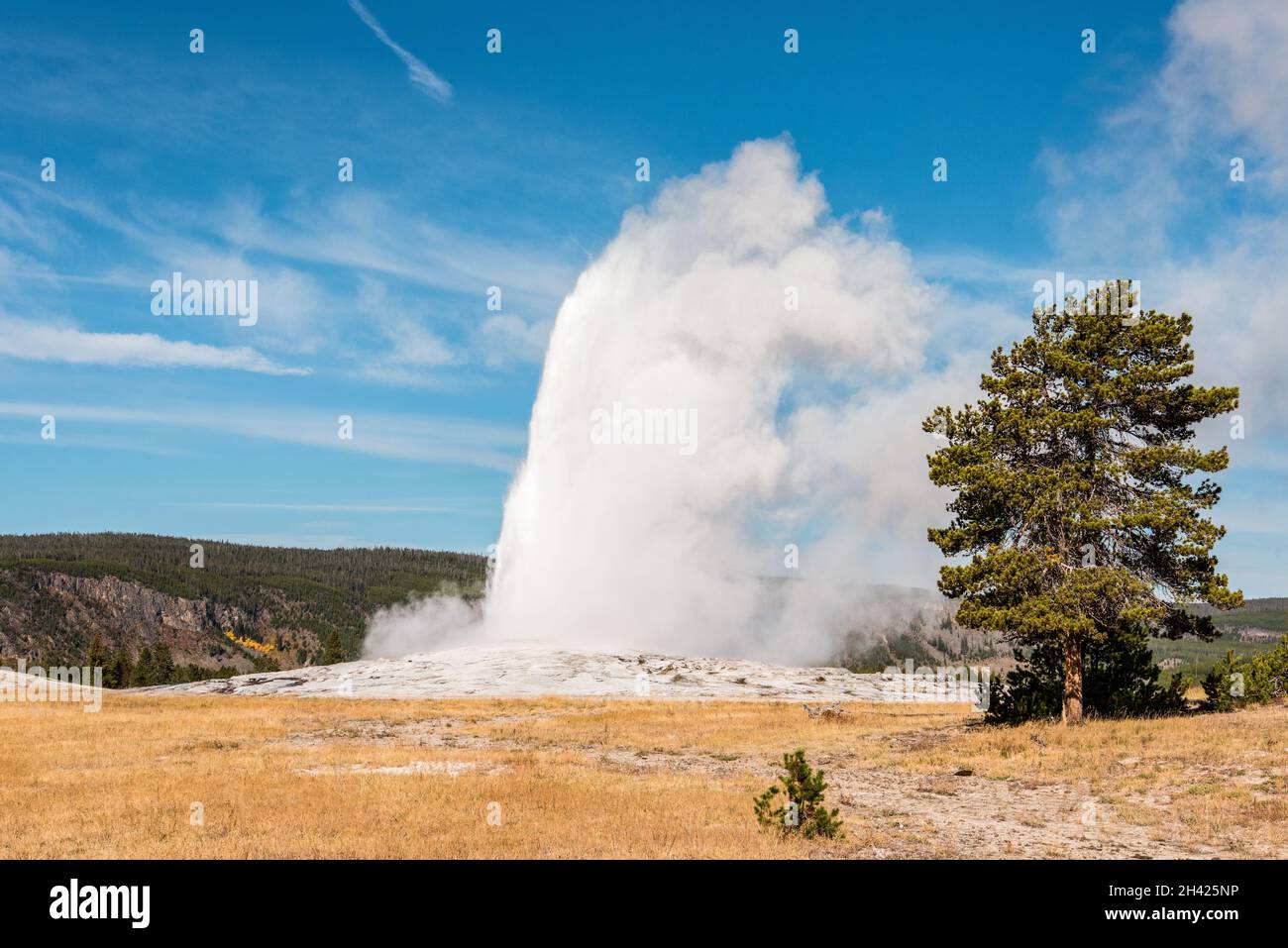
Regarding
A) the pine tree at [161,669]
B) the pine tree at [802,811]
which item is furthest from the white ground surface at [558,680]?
the pine tree at [161,669]

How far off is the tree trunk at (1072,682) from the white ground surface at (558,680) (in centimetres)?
3126

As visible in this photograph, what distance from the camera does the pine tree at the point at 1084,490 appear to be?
27.9 meters

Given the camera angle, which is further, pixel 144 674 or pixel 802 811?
pixel 144 674

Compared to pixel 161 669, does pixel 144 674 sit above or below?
above

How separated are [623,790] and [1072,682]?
56.2ft

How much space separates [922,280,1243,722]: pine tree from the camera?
2792 cm

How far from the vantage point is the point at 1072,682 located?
97.6 feet

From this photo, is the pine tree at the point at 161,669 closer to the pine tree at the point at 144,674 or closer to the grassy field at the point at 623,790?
the pine tree at the point at 144,674

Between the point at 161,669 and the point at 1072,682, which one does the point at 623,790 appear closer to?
the point at 1072,682

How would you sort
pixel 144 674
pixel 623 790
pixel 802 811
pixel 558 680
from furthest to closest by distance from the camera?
pixel 144 674 → pixel 558 680 → pixel 623 790 → pixel 802 811

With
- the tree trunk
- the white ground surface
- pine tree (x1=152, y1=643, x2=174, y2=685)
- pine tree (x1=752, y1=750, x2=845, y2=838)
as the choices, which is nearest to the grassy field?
pine tree (x1=752, y1=750, x2=845, y2=838)

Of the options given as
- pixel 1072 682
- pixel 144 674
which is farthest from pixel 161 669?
pixel 1072 682
